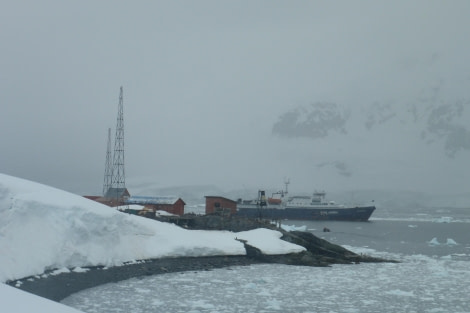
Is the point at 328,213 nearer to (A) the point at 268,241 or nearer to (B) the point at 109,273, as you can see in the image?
(A) the point at 268,241

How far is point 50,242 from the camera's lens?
22.9 m

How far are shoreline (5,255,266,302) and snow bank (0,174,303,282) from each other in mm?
493

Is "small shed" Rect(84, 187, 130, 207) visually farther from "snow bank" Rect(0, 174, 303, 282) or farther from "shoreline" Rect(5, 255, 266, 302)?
"shoreline" Rect(5, 255, 266, 302)

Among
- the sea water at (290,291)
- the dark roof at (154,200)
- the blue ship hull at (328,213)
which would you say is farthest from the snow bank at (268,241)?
the blue ship hull at (328,213)

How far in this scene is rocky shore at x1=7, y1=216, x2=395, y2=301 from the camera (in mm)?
19984

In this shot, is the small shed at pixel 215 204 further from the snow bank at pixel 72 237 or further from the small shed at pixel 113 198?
the snow bank at pixel 72 237

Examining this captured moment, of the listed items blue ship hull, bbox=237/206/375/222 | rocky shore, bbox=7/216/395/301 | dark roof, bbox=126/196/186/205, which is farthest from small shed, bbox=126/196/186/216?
blue ship hull, bbox=237/206/375/222

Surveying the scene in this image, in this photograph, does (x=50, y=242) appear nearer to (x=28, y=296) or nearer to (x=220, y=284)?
(x=220, y=284)

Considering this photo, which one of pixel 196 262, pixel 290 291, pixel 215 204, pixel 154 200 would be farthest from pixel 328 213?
pixel 290 291

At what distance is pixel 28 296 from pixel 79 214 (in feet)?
67.7

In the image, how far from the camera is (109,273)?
24.4 m

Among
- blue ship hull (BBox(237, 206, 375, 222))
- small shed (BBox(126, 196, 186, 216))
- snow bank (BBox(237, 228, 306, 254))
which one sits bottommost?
snow bank (BBox(237, 228, 306, 254))

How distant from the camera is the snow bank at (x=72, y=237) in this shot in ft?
69.4

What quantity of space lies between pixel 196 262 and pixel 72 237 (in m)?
7.82
